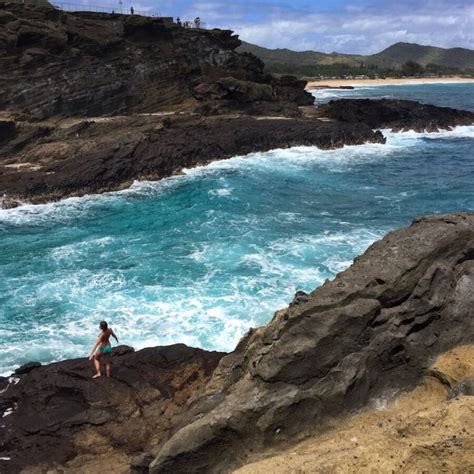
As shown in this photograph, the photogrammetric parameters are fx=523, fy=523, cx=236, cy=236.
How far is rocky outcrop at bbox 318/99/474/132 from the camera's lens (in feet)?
166

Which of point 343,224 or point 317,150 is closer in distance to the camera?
point 343,224

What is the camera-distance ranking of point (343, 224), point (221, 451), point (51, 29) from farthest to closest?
1. point (51, 29)
2. point (343, 224)
3. point (221, 451)

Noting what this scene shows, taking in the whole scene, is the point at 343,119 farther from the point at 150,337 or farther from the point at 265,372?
the point at 265,372

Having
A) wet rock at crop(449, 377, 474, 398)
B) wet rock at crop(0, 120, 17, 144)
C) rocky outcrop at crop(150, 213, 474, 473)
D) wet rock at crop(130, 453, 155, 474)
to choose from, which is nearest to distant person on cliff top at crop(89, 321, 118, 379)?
rocky outcrop at crop(150, 213, 474, 473)

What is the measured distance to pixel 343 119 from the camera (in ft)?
160

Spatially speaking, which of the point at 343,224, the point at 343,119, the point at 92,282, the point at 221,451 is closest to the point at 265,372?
the point at 221,451

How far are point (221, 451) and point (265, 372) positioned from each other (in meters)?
1.19

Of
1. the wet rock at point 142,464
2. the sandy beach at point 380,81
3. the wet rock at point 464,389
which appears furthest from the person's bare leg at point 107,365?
the sandy beach at point 380,81

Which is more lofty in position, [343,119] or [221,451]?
[343,119]

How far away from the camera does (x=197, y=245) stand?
68.5ft

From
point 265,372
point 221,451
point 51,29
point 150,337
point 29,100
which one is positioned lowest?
point 150,337

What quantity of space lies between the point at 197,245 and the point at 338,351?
13.8 meters

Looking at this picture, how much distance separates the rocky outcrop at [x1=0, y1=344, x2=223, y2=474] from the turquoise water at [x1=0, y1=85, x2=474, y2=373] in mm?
2001

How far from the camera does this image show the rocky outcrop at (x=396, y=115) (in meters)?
50.6
